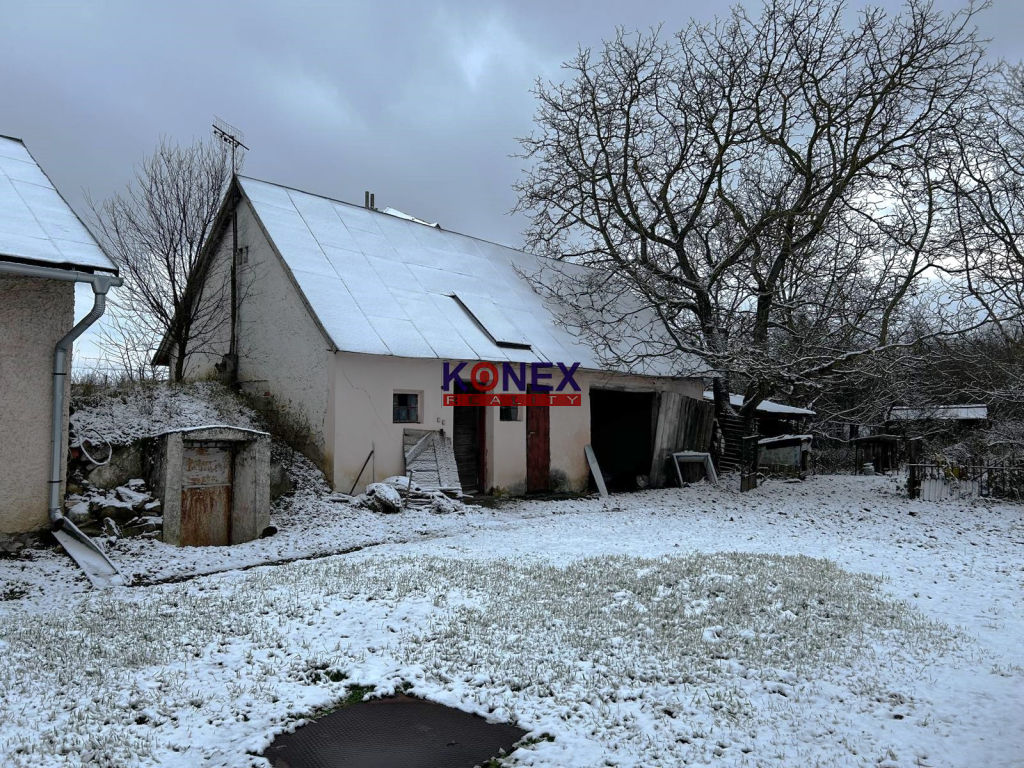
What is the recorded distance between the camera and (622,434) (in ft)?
61.9

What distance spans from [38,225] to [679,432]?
45.8ft

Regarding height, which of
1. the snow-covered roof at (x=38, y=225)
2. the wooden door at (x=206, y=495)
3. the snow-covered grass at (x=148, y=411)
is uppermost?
the snow-covered roof at (x=38, y=225)

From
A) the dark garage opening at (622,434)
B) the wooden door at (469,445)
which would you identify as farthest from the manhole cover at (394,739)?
the dark garage opening at (622,434)

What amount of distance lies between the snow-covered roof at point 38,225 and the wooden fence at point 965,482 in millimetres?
14152

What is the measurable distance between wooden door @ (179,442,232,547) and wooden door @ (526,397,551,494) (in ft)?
22.2

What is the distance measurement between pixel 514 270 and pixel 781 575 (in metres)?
13.4

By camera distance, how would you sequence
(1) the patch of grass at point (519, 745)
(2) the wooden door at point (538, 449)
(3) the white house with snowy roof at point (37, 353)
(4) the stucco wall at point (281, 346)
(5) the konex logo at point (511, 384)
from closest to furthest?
1. (1) the patch of grass at point (519, 745)
2. (3) the white house with snowy roof at point (37, 353)
3. (4) the stucco wall at point (281, 346)
4. (5) the konex logo at point (511, 384)
5. (2) the wooden door at point (538, 449)

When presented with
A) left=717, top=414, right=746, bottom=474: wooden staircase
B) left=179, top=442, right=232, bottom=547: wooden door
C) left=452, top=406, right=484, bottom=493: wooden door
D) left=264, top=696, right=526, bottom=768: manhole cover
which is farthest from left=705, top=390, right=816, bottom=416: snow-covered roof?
left=264, top=696, right=526, bottom=768: manhole cover

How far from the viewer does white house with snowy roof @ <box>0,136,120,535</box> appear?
25.7ft

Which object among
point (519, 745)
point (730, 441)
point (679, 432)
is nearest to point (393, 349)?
point (679, 432)

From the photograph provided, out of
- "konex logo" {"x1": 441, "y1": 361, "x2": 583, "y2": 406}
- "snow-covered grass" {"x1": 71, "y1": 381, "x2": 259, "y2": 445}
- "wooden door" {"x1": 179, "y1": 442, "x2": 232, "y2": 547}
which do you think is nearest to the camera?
"snow-covered grass" {"x1": 71, "y1": 381, "x2": 259, "y2": 445}

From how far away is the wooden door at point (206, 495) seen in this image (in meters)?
9.44

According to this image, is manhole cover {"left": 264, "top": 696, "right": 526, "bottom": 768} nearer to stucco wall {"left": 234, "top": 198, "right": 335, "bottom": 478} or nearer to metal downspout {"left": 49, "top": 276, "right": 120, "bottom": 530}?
metal downspout {"left": 49, "top": 276, "right": 120, "bottom": 530}

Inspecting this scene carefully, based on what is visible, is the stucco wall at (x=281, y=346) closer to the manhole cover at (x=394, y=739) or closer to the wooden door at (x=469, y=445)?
the wooden door at (x=469, y=445)
